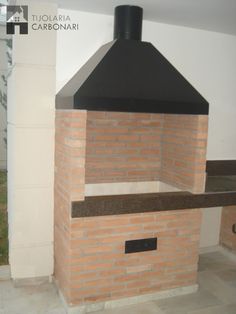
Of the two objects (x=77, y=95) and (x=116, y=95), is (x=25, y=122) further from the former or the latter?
(x=116, y=95)

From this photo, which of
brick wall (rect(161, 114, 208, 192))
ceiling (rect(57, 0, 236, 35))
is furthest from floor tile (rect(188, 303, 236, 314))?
ceiling (rect(57, 0, 236, 35))

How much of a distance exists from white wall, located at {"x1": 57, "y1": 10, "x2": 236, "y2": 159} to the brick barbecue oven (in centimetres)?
32

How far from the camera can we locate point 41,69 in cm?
322

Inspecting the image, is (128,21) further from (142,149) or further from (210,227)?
(210,227)

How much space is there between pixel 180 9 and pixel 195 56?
2.80 feet

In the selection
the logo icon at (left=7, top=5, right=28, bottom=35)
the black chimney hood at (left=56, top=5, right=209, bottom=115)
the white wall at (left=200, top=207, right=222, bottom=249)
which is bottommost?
the white wall at (left=200, top=207, right=222, bottom=249)

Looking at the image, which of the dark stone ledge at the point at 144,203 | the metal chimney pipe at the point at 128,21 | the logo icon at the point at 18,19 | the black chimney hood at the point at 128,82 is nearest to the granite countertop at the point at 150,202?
A: the dark stone ledge at the point at 144,203

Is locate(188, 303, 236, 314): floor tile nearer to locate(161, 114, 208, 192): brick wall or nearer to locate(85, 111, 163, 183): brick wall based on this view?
locate(161, 114, 208, 192): brick wall

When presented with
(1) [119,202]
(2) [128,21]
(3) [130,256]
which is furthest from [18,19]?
(3) [130,256]

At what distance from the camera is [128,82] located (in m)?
2.90

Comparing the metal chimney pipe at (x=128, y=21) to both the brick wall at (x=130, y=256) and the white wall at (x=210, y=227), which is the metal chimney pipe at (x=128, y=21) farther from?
the white wall at (x=210, y=227)

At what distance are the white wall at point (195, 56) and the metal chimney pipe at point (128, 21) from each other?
30cm

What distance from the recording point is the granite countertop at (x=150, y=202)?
284 cm

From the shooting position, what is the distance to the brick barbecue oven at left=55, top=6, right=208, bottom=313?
283cm
